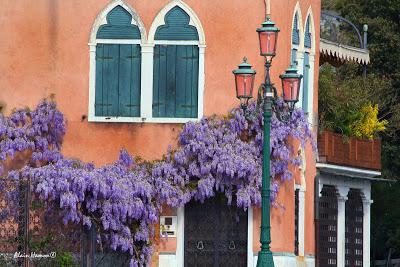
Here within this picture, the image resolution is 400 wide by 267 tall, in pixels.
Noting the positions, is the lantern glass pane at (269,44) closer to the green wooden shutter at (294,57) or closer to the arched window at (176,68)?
the arched window at (176,68)

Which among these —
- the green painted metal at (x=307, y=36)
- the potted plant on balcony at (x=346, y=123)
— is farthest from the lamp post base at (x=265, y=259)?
the potted plant on balcony at (x=346, y=123)

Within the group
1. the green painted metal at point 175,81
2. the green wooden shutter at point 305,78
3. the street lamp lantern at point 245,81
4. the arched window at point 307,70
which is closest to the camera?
the street lamp lantern at point 245,81

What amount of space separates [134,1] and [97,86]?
1.86 meters

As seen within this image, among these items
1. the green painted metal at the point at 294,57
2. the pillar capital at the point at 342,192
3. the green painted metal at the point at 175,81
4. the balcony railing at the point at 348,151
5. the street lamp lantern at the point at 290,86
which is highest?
the green painted metal at the point at 294,57

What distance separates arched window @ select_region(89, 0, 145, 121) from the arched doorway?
234 centimetres

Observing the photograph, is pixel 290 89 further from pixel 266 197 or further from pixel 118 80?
pixel 118 80

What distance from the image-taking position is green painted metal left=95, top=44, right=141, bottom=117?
3347cm

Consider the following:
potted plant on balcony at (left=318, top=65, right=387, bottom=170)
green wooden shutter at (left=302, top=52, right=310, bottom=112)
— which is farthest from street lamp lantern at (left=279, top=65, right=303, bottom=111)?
potted plant on balcony at (left=318, top=65, right=387, bottom=170)

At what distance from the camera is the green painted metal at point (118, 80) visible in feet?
110

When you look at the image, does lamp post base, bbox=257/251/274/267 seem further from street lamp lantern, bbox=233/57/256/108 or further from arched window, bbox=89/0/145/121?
arched window, bbox=89/0/145/121

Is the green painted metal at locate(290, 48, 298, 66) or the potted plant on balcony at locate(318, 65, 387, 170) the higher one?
the green painted metal at locate(290, 48, 298, 66)

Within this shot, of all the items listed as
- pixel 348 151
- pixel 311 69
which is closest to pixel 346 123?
pixel 348 151

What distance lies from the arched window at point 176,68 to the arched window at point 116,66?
1.31ft

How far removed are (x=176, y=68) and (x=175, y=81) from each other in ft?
0.88
